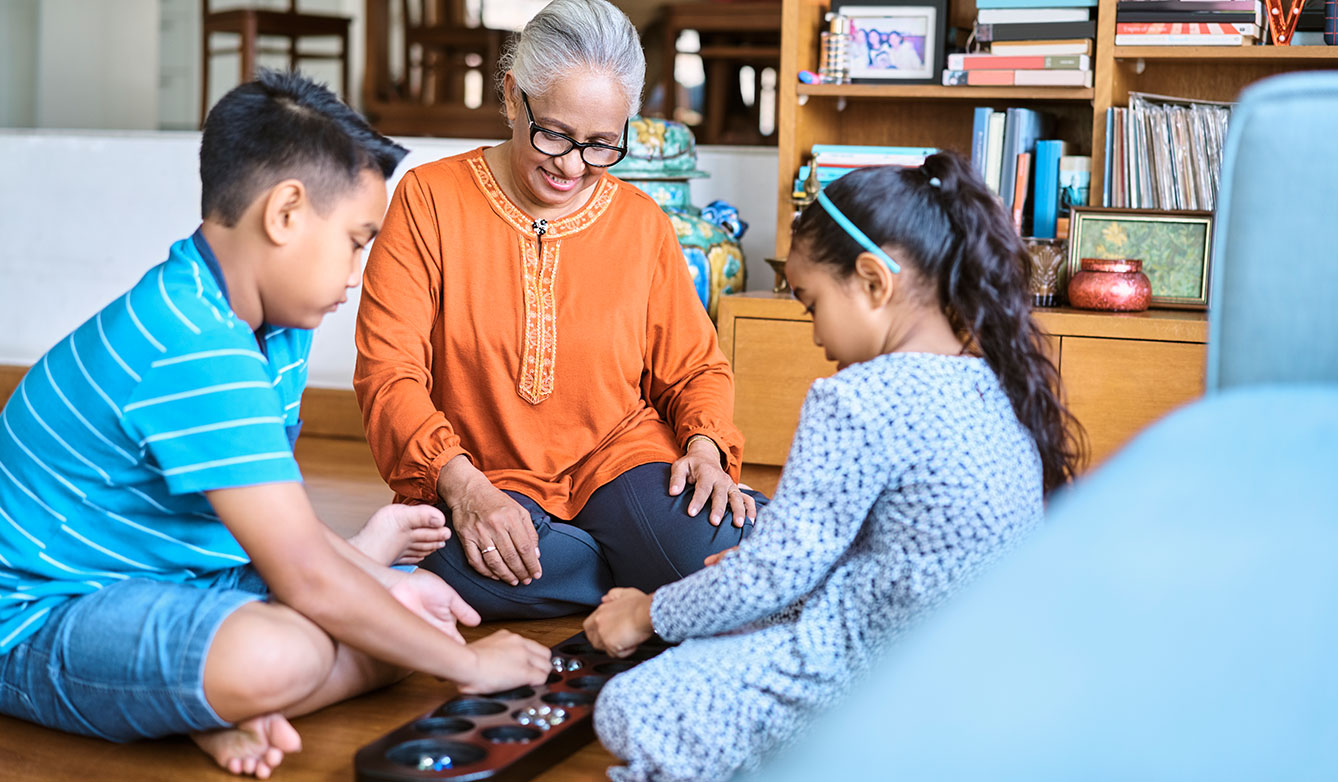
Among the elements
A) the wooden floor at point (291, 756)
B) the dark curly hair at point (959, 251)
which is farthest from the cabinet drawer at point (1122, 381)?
the wooden floor at point (291, 756)

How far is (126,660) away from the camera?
1329 millimetres

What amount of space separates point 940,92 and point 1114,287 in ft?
1.92

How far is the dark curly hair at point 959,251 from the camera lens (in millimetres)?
1262

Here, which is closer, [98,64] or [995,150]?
[995,150]

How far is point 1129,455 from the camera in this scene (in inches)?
32.5

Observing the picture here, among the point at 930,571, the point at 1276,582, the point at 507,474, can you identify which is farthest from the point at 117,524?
the point at 1276,582

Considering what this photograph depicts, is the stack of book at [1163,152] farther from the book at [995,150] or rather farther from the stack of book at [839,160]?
the stack of book at [839,160]

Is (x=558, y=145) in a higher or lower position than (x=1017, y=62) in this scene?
lower

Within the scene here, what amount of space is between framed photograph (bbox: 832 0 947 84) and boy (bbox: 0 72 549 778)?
1.80 metres

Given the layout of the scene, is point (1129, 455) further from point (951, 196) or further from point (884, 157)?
point (884, 157)

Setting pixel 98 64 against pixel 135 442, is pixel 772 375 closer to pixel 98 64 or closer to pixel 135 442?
pixel 135 442

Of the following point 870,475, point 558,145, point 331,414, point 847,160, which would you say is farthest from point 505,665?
point 331,414

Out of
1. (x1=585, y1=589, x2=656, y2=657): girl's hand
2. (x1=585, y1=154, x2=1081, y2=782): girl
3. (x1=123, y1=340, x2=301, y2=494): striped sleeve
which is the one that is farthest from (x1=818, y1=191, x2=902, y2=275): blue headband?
(x1=123, y1=340, x2=301, y2=494): striped sleeve

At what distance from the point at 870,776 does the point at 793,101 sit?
8.33 ft
